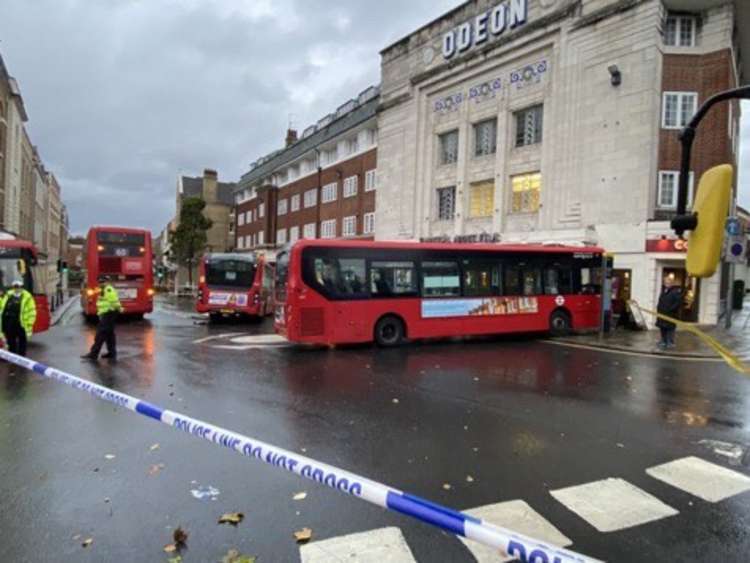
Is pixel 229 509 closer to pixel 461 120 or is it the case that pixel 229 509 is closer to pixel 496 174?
pixel 496 174

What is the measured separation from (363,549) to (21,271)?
43.2 feet

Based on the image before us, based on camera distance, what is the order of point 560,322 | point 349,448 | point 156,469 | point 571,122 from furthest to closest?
point 571,122 → point 560,322 → point 349,448 → point 156,469

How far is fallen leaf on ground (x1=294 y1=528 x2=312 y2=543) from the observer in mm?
3518

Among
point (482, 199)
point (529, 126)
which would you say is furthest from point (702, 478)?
point (482, 199)

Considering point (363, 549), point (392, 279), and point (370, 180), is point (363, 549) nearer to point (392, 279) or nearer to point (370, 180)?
point (392, 279)

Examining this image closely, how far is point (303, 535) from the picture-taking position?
3.56 m

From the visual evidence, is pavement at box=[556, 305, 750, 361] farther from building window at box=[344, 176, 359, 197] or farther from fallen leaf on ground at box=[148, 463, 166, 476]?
building window at box=[344, 176, 359, 197]

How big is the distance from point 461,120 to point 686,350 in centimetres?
1742

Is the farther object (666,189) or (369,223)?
(369,223)

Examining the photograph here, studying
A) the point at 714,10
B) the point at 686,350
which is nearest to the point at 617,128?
the point at 714,10

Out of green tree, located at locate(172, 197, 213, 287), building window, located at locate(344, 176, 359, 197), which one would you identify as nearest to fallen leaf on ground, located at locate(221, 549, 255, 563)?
building window, located at locate(344, 176, 359, 197)

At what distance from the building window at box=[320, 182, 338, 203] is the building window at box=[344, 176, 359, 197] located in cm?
168

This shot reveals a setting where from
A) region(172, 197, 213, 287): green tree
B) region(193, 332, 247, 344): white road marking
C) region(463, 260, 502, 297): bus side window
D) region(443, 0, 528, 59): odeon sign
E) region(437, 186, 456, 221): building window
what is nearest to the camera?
region(193, 332, 247, 344): white road marking

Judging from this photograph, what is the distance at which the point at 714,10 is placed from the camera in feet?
62.8
